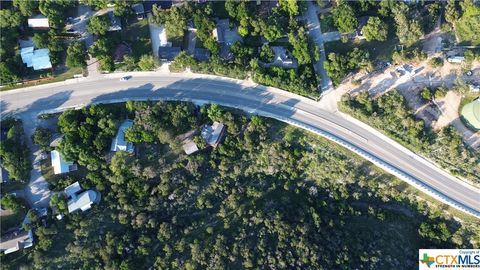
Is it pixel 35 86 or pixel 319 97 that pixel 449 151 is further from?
pixel 35 86

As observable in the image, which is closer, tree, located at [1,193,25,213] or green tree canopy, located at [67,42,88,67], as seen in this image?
tree, located at [1,193,25,213]

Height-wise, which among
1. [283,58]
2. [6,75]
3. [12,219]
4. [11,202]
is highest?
[6,75]

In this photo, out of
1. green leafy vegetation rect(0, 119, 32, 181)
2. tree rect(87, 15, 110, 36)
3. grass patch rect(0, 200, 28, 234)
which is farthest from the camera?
tree rect(87, 15, 110, 36)

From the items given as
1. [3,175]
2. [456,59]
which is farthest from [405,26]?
[3,175]

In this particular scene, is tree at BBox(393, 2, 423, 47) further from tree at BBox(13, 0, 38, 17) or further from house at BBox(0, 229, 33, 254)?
house at BBox(0, 229, 33, 254)

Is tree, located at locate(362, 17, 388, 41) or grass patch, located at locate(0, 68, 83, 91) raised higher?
tree, located at locate(362, 17, 388, 41)

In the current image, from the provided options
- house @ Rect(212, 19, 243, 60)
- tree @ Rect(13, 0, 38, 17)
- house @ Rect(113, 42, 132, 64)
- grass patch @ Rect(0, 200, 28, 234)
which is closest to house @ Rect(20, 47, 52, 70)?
tree @ Rect(13, 0, 38, 17)

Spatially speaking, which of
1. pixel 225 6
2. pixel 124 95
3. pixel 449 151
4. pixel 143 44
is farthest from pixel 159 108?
pixel 449 151

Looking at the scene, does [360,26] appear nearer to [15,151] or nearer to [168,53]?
[168,53]
